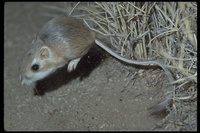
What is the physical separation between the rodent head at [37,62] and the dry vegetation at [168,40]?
0.47 m

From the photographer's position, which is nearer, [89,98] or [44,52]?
[44,52]

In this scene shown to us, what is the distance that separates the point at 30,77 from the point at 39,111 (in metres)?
0.29

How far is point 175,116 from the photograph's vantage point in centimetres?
262

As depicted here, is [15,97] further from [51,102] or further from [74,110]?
[74,110]

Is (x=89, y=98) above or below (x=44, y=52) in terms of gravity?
below

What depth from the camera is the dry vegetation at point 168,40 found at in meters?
2.53

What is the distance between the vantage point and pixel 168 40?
2.87m

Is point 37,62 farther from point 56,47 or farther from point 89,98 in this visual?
point 89,98

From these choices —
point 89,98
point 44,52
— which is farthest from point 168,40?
→ point 44,52

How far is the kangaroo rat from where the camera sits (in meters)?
2.94

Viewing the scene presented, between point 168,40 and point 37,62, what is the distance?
0.91 metres

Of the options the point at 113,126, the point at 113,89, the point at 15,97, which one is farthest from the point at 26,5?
the point at 113,126

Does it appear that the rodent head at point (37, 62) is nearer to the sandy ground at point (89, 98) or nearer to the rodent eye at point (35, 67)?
the rodent eye at point (35, 67)

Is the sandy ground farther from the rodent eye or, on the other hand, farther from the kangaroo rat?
the rodent eye
